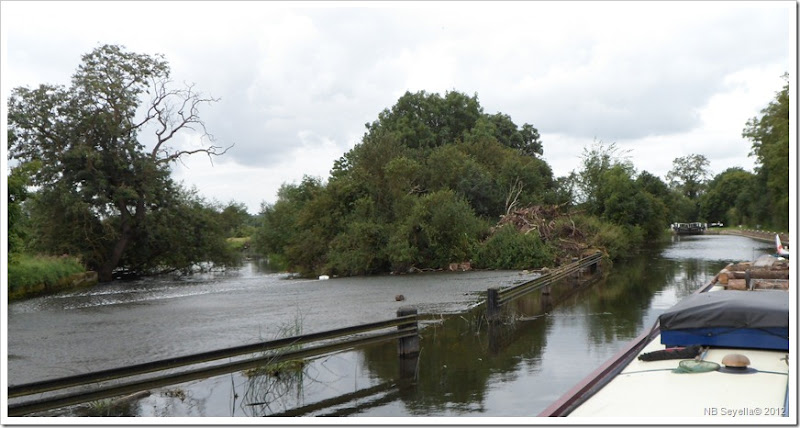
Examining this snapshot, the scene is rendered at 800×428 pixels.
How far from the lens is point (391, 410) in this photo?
7.51 meters

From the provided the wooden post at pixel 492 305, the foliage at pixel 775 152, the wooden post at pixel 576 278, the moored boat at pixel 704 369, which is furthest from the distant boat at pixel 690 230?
the moored boat at pixel 704 369

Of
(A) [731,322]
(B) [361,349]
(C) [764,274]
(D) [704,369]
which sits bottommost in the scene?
(B) [361,349]

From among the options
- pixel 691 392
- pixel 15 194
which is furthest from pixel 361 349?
pixel 15 194

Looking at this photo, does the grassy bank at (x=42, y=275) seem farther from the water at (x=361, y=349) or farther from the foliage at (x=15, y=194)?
the foliage at (x=15, y=194)

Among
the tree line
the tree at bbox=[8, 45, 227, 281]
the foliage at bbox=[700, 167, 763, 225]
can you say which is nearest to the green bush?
the tree line

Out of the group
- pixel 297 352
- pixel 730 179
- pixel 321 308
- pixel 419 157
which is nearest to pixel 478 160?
pixel 419 157

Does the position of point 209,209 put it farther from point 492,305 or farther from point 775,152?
point 775,152

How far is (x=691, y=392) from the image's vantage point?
593cm

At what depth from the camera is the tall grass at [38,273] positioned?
70.9 ft

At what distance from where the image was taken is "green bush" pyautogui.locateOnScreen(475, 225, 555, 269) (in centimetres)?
2772

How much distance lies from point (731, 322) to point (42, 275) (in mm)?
24142

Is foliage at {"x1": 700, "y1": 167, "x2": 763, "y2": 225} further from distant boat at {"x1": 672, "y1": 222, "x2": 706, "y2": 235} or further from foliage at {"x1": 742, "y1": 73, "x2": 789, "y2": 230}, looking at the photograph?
foliage at {"x1": 742, "y1": 73, "x2": 789, "y2": 230}

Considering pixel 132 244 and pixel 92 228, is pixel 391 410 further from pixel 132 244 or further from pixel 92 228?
pixel 132 244

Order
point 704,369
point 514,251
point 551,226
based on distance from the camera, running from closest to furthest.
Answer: point 704,369
point 514,251
point 551,226
